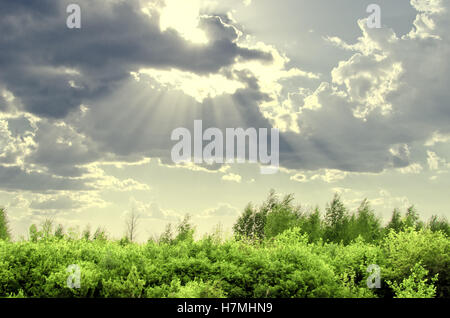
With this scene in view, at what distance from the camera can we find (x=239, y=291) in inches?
912

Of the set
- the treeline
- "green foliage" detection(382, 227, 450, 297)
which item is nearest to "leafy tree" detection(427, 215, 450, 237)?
the treeline

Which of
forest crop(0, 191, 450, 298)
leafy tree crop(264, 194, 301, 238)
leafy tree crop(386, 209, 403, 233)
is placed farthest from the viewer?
leafy tree crop(386, 209, 403, 233)

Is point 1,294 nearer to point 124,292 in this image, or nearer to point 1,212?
point 124,292

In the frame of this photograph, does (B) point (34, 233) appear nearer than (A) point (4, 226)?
Yes

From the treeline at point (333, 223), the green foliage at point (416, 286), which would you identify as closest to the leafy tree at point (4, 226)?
the treeline at point (333, 223)

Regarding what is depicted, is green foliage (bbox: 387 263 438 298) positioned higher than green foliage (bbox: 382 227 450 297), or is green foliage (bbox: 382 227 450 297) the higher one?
green foliage (bbox: 382 227 450 297)

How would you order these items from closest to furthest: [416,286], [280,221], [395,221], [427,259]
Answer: [416,286] < [427,259] < [280,221] < [395,221]

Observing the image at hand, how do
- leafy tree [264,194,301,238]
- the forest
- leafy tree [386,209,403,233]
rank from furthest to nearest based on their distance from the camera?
leafy tree [386,209,403,233] → leafy tree [264,194,301,238] → the forest

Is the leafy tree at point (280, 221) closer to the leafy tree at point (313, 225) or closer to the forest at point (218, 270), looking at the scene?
the leafy tree at point (313, 225)

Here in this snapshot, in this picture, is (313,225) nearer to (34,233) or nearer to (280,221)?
(280,221)

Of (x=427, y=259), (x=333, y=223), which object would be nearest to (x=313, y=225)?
(x=333, y=223)

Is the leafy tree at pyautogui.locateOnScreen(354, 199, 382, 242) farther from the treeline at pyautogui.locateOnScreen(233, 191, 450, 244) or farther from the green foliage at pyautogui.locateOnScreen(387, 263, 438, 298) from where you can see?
the green foliage at pyautogui.locateOnScreen(387, 263, 438, 298)

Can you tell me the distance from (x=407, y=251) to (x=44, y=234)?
22172 millimetres
